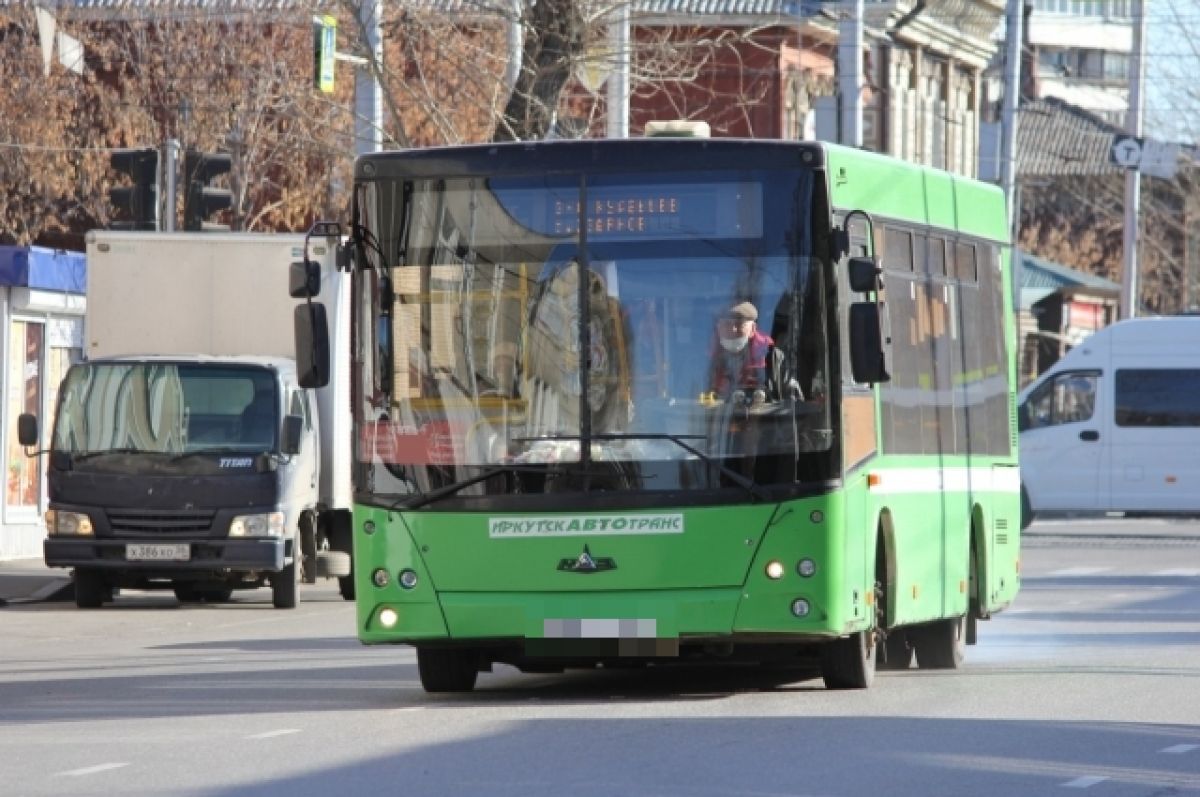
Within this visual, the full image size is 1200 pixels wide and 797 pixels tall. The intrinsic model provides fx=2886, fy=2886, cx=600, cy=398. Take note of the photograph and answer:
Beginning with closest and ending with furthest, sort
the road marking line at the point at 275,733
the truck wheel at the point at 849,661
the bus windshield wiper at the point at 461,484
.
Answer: the road marking line at the point at 275,733
the bus windshield wiper at the point at 461,484
the truck wheel at the point at 849,661

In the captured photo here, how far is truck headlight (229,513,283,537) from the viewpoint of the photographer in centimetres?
2306

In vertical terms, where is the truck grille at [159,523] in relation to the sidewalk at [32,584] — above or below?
above

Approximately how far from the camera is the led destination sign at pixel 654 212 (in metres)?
14.2

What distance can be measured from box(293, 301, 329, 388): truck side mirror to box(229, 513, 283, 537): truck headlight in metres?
8.81

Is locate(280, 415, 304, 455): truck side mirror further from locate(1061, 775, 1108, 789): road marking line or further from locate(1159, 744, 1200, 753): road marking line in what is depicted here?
locate(1061, 775, 1108, 789): road marking line

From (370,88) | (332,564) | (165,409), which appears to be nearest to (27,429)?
(165,409)

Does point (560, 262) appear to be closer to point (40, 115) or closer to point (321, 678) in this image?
point (321, 678)

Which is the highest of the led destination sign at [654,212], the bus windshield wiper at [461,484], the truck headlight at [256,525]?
the led destination sign at [654,212]

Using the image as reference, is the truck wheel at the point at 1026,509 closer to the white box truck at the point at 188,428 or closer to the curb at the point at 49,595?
the white box truck at the point at 188,428

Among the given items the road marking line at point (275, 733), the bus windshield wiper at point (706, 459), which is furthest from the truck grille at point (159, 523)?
the road marking line at point (275, 733)

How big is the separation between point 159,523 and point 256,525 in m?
0.78

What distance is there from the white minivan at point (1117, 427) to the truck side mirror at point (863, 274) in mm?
24420

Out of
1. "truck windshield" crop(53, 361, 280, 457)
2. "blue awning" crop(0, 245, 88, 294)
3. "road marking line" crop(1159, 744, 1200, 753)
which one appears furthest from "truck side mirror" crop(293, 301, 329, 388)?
"blue awning" crop(0, 245, 88, 294)

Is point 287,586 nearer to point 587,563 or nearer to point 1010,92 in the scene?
point 587,563
